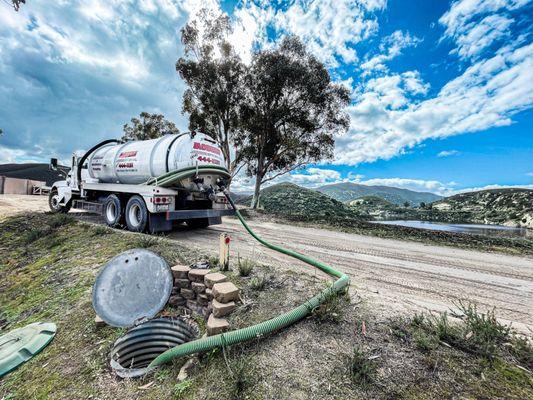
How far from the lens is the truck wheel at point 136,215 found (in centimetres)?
740

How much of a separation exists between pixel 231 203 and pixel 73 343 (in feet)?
18.8

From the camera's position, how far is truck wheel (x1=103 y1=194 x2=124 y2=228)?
845 cm

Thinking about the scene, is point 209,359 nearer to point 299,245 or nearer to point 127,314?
point 127,314

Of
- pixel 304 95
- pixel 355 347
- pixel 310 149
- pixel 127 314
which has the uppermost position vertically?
pixel 304 95

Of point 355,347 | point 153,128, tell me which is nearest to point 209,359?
point 355,347

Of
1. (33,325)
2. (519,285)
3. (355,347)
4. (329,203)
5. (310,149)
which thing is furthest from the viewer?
(329,203)

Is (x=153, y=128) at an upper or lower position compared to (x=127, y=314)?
upper

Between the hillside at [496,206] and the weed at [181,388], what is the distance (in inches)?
695

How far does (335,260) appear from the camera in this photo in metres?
5.52

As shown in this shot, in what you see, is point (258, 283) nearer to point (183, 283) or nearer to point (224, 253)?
point (224, 253)

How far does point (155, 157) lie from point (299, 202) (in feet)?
49.1

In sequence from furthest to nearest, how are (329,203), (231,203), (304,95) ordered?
1. (329,203)
2. (304,95)
3. (231,203)

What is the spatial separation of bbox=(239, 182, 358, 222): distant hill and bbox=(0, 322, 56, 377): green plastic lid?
46.7ft

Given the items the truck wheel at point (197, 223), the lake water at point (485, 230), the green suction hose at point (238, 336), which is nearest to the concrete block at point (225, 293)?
the green suction hose at point (238, 336)
